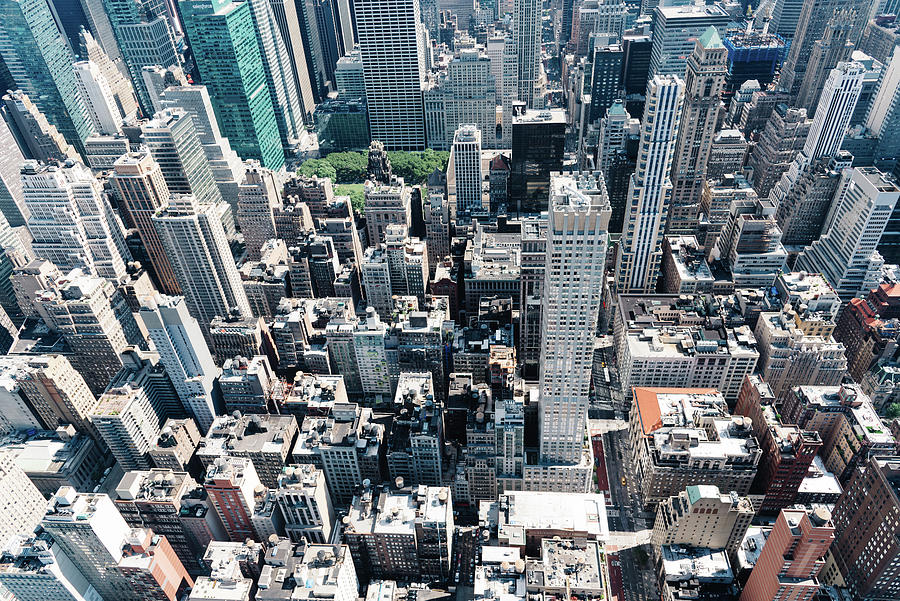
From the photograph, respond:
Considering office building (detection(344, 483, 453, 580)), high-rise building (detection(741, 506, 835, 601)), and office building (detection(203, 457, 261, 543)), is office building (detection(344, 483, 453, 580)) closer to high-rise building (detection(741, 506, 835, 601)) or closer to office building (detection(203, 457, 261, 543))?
office building (detection(203, 457, 261, 543))

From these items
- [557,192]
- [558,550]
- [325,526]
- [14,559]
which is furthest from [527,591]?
[14,559]

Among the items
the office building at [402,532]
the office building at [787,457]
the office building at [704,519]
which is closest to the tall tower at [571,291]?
the office building at [704,519]

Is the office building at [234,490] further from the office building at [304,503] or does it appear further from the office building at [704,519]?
the office building at [704,519]

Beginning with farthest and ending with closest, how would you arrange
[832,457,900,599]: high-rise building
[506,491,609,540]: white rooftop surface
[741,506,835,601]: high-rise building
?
[506,491,609,540]: white rooftop surface
[832,457,900,599]: high-rise building
[741,506,835,601]: high-rise building

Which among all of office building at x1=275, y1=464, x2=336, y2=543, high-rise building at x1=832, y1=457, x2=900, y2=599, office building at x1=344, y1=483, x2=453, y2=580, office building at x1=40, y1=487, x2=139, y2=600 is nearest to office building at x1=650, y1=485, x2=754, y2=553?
high-rise building at x1=832, y1=457, x2=900, y2=599

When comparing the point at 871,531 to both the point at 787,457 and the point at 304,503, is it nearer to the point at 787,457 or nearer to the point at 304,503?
the point at 787,457

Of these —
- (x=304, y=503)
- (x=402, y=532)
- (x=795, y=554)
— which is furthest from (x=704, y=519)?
(x=304, y=503)

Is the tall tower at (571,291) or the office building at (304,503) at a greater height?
the tall tower at (571,291)
